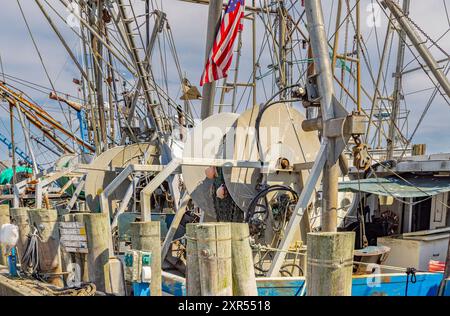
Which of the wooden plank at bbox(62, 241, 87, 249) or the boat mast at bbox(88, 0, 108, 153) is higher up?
the boat mast at bbox(88, 0, 108, 153)

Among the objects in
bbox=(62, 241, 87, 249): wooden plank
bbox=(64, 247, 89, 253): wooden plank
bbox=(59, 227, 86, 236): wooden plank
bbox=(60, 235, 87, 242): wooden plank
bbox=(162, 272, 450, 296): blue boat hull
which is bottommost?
bbox=(162, 272, 450, 296): blue boat hull

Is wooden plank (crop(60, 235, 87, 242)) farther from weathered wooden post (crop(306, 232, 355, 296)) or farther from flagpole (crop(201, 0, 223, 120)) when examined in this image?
weathered wooden post (crop(306, 232, 355, 296))

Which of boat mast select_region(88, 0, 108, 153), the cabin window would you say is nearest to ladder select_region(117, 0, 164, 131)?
boat mast select_region(88, 0, 108, 153)

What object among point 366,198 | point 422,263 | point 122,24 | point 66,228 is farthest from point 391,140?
point 66,228

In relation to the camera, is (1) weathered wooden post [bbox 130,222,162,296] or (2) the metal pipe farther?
(2) the metal pipe

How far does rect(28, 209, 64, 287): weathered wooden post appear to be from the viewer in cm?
791

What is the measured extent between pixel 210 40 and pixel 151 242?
4.97 m

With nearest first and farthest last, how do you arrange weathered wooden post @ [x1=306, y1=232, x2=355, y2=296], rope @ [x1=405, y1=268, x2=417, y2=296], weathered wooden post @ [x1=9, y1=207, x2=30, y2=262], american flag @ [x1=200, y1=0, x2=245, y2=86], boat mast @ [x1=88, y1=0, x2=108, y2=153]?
weathered wooden post @ [x1=306, y1=232, x2=355, y2=296] < rope @ [x1=405, y1=268, x2=417, y2=296] < weathered wooden post @ [x1=9, y1=207, x2=30, y2=262] < american flag @ [x1=200, y1=0, x2=245, y2=86] < boat mast @ [x1=88, y1=0, x2=108, y2=153]

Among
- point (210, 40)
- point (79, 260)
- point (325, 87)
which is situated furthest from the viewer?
point (210, 40)

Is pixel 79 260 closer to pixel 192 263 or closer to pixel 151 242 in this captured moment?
pixel 151 242

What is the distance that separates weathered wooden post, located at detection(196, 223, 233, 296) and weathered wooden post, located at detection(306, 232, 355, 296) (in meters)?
0.93

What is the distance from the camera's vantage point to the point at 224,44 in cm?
888

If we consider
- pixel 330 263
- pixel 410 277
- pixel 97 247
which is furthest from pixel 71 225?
pixel 410 277
